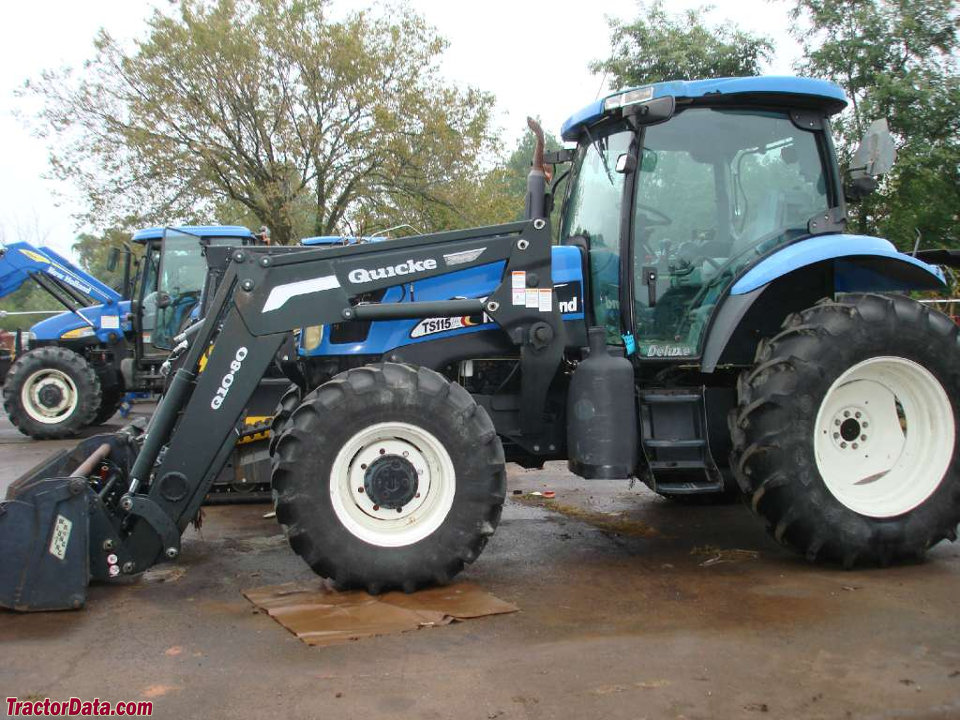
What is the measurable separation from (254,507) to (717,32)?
619 inches

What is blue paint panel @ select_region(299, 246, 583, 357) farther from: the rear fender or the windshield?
the rear fender

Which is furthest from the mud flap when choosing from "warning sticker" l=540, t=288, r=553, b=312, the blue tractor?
Result: the blue tractor

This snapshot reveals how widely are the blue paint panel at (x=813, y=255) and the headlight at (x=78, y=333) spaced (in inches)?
406

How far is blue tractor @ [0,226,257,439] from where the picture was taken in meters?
12.2

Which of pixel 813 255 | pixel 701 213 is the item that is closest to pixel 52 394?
pixel 701 213

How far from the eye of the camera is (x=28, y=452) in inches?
428

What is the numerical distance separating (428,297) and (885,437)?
9.24 ft

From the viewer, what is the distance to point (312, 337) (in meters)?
5.68

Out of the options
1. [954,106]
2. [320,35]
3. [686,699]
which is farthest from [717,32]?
[686,699]

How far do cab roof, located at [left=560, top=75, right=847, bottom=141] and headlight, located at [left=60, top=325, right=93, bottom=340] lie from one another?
9644mm

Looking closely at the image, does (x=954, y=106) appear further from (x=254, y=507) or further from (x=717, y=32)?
(x=254, y=507)

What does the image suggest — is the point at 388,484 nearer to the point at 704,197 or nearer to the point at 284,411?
the point at 284,411

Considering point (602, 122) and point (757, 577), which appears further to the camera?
point (602, 122)

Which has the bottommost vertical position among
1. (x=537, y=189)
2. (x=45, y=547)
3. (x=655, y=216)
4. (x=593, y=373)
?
(x=45, y=547)
